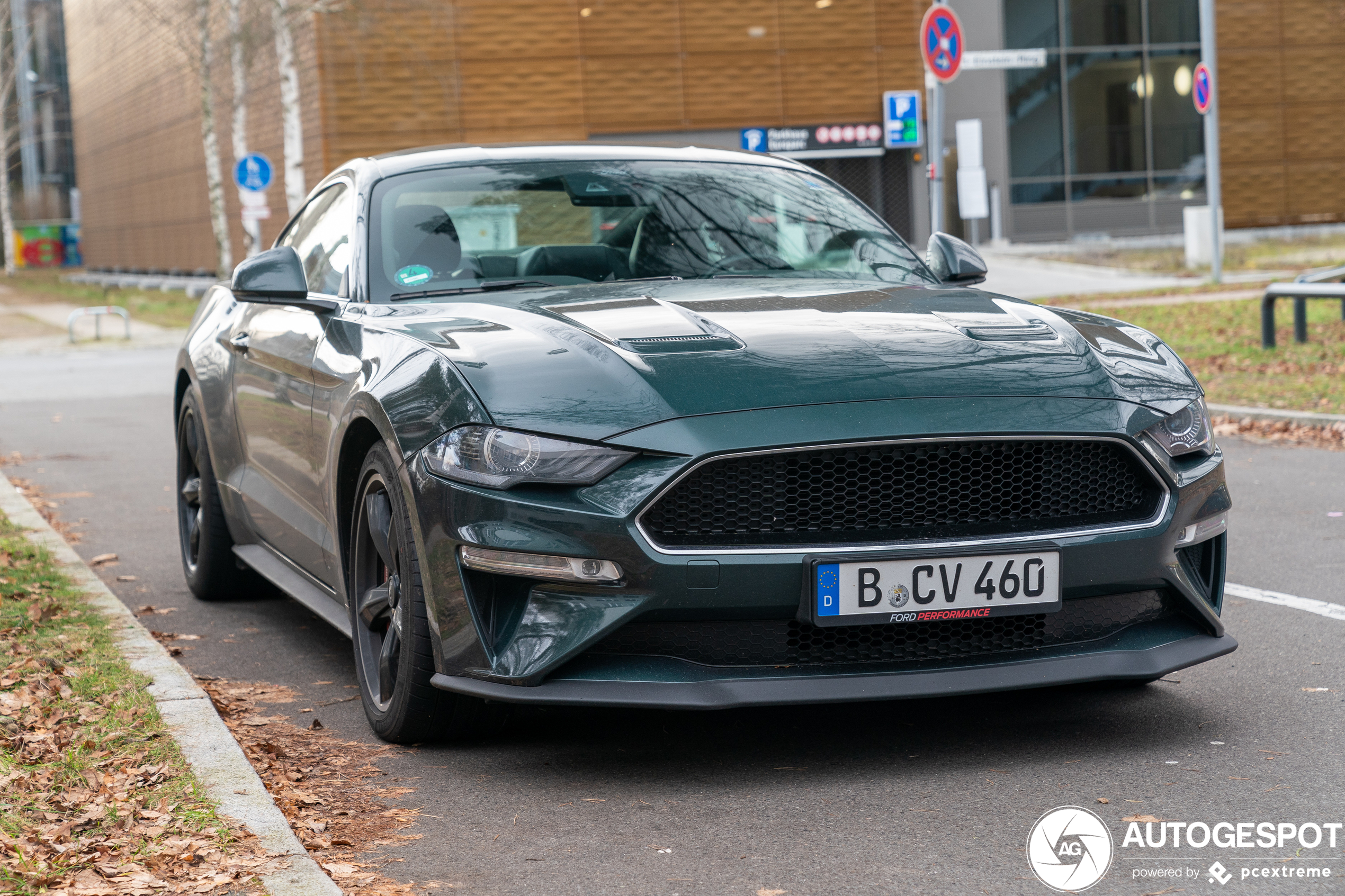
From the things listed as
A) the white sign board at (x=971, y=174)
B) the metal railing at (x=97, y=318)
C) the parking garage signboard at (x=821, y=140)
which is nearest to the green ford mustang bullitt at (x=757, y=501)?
the metal railing at (x=97, y=318)

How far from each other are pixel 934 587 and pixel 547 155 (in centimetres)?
235

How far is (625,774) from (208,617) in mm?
2754

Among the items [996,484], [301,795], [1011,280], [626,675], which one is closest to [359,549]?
[301,795]

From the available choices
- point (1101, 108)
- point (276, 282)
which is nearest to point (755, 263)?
point (276, 282)

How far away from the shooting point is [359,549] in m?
4.37

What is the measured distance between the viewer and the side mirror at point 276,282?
4.88 metres

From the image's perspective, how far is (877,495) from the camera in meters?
3.64

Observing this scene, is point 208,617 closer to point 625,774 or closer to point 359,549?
point 359,549

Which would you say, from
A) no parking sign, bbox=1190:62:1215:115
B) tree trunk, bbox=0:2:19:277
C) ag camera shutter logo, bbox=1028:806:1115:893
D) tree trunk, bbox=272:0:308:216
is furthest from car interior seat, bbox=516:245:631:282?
tree trunk, bbox=0:2:19:277

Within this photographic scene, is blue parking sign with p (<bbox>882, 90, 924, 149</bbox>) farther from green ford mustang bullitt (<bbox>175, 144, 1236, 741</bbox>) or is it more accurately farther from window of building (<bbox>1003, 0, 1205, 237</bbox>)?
green ford mustang bullitt (<bbox>175, 144, 1236, 741</bbox>)

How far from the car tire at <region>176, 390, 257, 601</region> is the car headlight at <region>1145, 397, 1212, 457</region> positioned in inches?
141

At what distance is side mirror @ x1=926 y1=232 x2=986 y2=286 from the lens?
5.18 m

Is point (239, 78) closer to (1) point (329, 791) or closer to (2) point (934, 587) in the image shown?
(1) point (329, 791)

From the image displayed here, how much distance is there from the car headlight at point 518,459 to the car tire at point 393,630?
0.89ft
